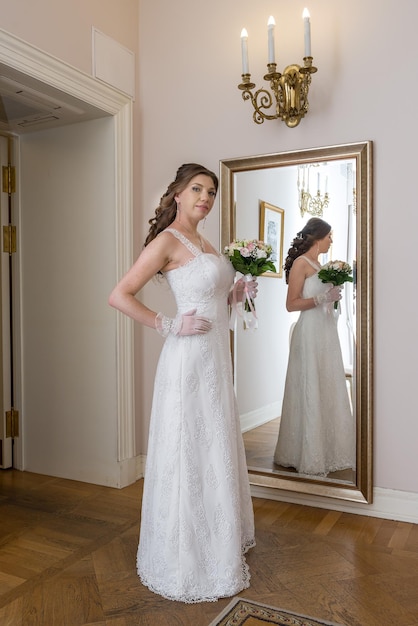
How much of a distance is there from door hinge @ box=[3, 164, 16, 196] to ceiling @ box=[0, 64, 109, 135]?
25cm

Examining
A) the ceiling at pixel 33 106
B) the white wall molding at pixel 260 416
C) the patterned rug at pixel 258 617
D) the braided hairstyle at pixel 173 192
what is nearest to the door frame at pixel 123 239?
the ceiling at pixel 33 106

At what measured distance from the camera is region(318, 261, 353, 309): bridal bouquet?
3.11 metres

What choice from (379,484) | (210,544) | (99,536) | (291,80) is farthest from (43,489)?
(291,80)

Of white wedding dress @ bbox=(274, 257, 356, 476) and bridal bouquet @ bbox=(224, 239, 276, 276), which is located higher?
bridal bouquet @ bbox=(224, 239, 276, 276)

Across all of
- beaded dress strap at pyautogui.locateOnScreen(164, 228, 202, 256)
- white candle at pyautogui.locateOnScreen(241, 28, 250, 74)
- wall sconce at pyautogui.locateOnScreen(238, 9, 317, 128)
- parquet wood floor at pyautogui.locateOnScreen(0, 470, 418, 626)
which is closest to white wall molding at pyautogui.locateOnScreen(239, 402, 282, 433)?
parquet wood floor at pyautogui.locateOnScreen(0, 470, 418, 626)

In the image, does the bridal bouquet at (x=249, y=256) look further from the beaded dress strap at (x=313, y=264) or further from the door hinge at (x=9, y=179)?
the door hinge at (x=9, y=179)

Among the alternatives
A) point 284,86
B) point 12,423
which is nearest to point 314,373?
point 284,86

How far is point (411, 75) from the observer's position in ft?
9.70

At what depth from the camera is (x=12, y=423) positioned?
408cm

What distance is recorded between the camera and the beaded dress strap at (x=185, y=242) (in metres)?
2.46

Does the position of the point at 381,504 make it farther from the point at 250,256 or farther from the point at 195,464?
the point at 250,256

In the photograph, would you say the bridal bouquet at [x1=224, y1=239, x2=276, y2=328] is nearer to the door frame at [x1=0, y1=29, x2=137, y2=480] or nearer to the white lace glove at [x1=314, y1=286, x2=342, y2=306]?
the white lace glove at [x1=314, y1=286, x2=342, y2=306]

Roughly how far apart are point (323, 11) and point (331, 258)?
1.38 m

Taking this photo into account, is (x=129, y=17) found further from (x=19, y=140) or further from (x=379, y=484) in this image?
(x=379, y=484)
